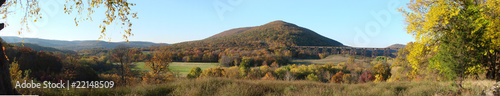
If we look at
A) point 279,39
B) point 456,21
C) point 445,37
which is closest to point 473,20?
point 456,21

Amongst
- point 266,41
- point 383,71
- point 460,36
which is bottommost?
point 383,71

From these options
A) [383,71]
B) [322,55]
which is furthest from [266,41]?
[383,71]

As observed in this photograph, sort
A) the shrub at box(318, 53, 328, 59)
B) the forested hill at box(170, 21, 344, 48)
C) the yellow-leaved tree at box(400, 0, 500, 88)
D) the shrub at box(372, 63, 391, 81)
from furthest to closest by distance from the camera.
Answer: the forested hill at box(170, 21, 344, 48), the shrub at box(318, 53, 328, 59), the shrub at box(372, 63, 391, 81), the yellow-leaved tree at box(400, 0, 500, 88)

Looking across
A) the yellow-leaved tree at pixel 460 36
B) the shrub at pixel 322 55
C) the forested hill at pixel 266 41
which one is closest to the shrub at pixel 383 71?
the yellow-leaved tree at pixel 460 36

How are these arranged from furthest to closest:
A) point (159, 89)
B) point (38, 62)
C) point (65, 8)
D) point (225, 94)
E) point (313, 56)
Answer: point (313, 56) → point (38, 62) → point (159, 89) → point (225, 94) → point (65, 8)

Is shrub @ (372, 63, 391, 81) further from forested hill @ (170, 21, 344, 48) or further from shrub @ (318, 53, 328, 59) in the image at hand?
forested hill @ (170, 21, 344, 48)

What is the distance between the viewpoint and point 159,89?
252 inches

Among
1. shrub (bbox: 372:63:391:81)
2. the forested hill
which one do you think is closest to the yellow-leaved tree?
shrub (bbox: 372:63:391:81)

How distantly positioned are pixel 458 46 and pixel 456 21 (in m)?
1.20

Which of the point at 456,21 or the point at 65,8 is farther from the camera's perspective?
the point at 456,21

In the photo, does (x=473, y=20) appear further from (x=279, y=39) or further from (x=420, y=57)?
(x=279, y=39)

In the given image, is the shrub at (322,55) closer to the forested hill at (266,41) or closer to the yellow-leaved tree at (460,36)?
the forested hill at (266,41)

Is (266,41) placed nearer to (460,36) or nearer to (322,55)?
(322,55)

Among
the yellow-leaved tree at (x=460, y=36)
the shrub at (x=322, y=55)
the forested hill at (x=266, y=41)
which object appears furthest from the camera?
the forested hill at (x=266, y=41)
